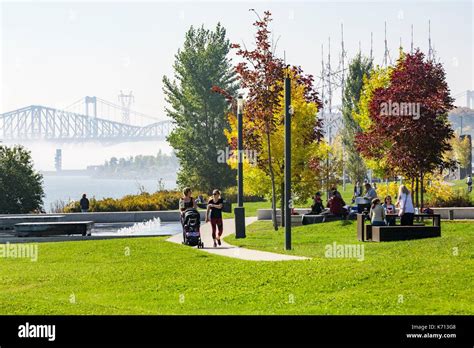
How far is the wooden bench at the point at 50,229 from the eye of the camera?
31.1 meters

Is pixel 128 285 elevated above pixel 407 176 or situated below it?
below

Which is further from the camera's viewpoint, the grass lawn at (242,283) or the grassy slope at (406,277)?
the grass lawn at (242,283)

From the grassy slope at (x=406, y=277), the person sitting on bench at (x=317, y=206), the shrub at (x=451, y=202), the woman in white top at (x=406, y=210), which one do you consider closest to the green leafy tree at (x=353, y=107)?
the shrub at (x=451, y=202)

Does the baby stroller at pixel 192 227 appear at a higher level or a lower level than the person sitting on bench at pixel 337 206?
lower

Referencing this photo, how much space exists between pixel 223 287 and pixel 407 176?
18.2 metres

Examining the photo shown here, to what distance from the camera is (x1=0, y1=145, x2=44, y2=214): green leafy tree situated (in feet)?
141

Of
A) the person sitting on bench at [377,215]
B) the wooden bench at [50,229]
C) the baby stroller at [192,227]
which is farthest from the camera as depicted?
the wooden bench at [50,229]

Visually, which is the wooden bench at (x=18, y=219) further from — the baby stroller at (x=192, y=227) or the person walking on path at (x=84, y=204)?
the baby stroller at (x=192, y=227)

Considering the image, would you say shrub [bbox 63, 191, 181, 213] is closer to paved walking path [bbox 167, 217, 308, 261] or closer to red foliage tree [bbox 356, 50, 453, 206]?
paved walking path [bbox 167, 217, 308, 261]

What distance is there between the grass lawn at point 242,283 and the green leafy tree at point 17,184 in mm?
19272

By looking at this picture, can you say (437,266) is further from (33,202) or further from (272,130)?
(33,202)

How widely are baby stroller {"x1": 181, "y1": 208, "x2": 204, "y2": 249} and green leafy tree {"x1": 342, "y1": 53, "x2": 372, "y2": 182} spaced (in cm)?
3623
